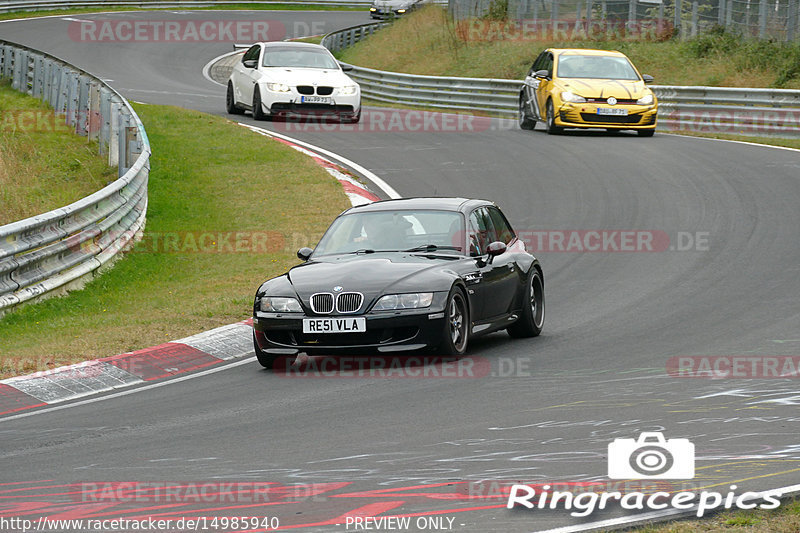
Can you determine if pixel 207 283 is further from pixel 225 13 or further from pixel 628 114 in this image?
pixel 225 13

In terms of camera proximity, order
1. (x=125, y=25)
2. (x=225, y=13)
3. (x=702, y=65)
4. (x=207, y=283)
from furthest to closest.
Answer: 1. (x=225, y=13)
2. (x=125, y=25)
3. (x=702, y=65)
4. (x=207, y=283)

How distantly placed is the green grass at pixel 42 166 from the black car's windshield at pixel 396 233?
5.76 m

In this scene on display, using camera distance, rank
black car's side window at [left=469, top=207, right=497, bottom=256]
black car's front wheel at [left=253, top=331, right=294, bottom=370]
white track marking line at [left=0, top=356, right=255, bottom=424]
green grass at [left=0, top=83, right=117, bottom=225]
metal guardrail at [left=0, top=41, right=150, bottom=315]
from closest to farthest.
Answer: white track marking line at [left=0, top=356, right=255, bottom=424]
black car's front wheel at [left=253, top=331, right=294, bottom=370]
black car's side window at [left=469, top=207, right=497, bottom=256]
metal guardrail at [left=0, top=41, right=150, bottom=315]
green grass at [left=0, top=83, right=117, bottom=225]

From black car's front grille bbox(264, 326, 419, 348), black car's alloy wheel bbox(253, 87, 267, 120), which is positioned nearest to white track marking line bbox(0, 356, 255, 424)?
black car's front grille bbox(264, 326, 419, 348)

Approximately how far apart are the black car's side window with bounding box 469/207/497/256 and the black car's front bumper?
141 centimetres

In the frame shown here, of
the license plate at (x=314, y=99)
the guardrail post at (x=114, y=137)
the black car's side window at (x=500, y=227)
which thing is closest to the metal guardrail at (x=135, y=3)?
the license plate at (x=314, y=99)

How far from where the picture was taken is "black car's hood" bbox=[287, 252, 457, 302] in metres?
10.1

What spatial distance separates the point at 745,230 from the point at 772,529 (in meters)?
11.8

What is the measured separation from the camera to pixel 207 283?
1446cm

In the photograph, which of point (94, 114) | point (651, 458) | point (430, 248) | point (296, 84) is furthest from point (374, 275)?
point (296, 84)

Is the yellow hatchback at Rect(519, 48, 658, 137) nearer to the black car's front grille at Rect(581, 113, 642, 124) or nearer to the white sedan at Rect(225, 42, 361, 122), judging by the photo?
the black car's front grille at Rect(581, 113, 642, 124)

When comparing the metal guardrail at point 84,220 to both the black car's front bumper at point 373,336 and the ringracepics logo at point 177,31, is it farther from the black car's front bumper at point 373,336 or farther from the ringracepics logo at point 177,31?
the ringracepics logo at point 177,31

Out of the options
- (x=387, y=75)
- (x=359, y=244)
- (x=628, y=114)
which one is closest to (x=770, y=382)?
(x=359, y=244)

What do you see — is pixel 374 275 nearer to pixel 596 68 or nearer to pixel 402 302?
pixel 402 302
